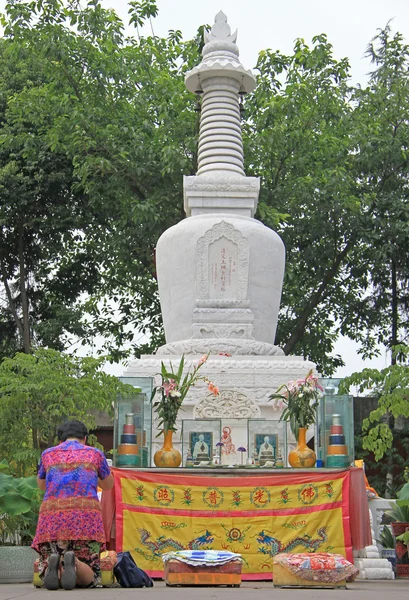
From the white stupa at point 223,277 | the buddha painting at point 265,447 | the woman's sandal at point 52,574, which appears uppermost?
the white stupa at point 223,277

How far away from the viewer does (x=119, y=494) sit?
8.72m

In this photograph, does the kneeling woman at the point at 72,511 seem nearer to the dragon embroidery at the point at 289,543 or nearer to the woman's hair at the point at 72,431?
the woman's hair at the point at 72,431

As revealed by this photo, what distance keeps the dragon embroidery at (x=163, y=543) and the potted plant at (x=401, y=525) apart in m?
2.65

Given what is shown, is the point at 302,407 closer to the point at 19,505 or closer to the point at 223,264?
the point at 19,505

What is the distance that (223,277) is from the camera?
1480 centimetres

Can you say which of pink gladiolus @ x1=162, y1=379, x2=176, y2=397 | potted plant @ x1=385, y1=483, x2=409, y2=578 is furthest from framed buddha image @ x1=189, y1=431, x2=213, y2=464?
potted plant @ x1=385, y1=483, x2=409, y2=578

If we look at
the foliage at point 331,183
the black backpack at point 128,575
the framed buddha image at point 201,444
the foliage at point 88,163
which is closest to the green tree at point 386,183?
the foliage at point 331,183

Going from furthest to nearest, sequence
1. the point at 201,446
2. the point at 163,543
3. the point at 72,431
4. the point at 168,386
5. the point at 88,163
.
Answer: the point at 88,163
the point at 201,446
the point at 168,386
the point at 163,543
the point at 72,431

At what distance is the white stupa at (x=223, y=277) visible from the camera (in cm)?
1314

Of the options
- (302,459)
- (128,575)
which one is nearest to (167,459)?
(302,459)

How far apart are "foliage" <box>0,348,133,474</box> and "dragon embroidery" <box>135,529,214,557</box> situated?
239 cm

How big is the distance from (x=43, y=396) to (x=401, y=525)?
15.2ft

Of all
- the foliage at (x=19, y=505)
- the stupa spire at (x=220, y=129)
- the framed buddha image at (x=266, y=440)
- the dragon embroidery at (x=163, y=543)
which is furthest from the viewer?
the stupa spire at (x=220, y=129)

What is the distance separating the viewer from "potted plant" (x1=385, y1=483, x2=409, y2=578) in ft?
33.8
